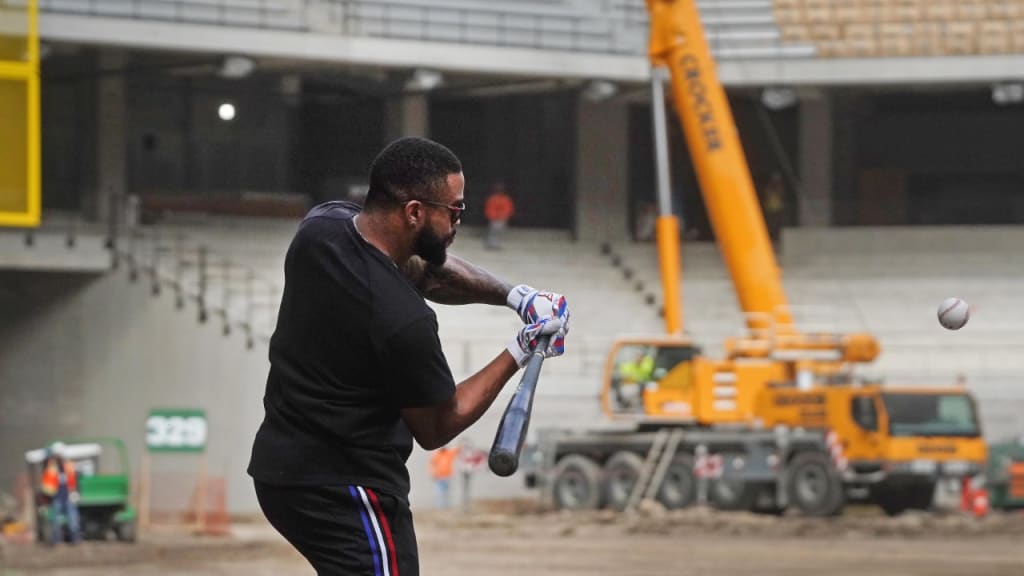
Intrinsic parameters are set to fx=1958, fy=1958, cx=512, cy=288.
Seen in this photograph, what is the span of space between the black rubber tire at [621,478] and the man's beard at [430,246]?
18913 mm

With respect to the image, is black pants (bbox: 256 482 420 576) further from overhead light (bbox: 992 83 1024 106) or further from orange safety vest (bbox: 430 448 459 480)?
overhead light (bbox: 992 83 1024 106)

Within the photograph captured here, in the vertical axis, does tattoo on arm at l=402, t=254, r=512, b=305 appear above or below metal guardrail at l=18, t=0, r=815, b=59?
below

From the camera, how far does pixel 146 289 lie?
28.0 m

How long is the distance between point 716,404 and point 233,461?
692 centimetres

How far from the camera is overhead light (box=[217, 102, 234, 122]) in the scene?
Result: 33.4m

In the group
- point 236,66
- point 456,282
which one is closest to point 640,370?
point 236,66

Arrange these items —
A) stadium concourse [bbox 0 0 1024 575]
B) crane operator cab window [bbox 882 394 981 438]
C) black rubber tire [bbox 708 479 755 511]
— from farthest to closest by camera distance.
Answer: stadium concourse [bbox 0 0 1024 575] < black rubber tire [bbox 708 479 755 511] < crane operator cab window [bbox 882 394 981 438]

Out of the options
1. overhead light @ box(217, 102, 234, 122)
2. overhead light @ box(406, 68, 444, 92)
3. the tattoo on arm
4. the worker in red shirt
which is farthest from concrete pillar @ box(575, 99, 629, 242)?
the tattoo on arm

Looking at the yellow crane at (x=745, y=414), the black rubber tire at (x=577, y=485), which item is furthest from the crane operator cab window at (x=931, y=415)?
the black rubber tire at (x=577, y=485)

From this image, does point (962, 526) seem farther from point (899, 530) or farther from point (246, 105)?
point (246, 105)

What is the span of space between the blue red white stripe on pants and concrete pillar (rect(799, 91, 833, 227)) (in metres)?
30.4

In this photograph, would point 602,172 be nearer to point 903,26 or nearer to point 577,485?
point 903,26

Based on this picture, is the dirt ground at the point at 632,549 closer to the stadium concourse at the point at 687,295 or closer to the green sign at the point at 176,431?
the green sign at the point at 176,431

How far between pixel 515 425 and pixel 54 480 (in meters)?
15.2
